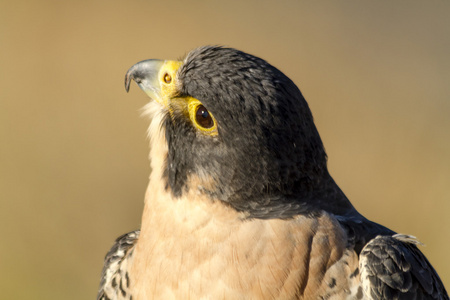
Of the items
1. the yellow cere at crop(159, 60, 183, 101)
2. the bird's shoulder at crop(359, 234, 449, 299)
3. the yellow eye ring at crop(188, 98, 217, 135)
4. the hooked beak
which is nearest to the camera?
the bird's shoulder at crop(359, 234, 449, 299)

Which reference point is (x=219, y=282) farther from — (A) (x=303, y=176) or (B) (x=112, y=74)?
(B) (x=112, y=74)

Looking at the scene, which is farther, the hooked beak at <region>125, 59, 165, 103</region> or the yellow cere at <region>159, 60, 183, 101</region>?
the hooked beak at <region>125, 59, 165, 103</region>

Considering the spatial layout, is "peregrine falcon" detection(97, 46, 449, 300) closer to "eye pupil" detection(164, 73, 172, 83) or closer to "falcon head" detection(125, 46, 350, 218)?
"falcon head" detection(125, 46, 350, 218)

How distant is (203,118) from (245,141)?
27 cm

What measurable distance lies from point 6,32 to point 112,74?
186 centimetres

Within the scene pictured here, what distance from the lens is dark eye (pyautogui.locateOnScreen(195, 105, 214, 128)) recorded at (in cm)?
344

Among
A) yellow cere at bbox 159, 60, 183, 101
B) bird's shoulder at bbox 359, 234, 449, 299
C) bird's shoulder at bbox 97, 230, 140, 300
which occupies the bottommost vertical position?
bird's shoulder at bbox 97, 230, 140, 300

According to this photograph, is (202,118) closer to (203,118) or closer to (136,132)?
(203,118)

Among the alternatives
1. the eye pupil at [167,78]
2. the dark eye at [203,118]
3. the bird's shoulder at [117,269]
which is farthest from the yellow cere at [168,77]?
the bird's shoulder at [117,269]

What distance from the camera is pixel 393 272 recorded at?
333 centimetres

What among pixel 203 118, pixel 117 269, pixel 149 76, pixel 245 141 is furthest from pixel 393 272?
pixel 149 76

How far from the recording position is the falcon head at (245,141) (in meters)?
3.31

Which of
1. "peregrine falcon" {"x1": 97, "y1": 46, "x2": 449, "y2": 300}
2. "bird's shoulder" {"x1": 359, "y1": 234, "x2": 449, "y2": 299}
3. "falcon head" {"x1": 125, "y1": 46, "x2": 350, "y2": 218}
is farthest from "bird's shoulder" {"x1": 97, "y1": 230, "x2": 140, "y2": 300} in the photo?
"bird's shoulder" {"x1": 359, "y1": 234, "x2": 449, "y2": 299}

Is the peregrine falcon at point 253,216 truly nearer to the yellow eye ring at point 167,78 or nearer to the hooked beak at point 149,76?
the yellow eye ring at point 167,78
